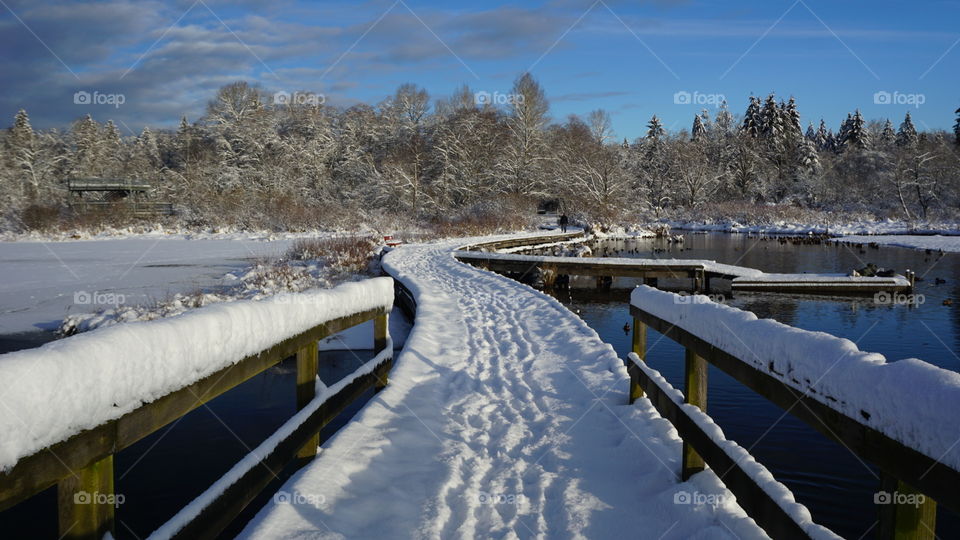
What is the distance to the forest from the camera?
156ft

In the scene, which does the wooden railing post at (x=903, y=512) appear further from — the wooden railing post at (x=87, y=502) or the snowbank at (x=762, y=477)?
the wooden railing post at (x=87, y=502)

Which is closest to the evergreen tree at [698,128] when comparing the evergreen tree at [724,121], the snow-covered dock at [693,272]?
the evergreen tree at [724,121]

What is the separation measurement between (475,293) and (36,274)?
657 inches

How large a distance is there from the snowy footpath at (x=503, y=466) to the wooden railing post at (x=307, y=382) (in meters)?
0.15

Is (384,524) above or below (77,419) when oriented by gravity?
below

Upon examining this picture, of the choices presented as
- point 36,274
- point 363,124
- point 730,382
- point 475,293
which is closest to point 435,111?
point 363,124

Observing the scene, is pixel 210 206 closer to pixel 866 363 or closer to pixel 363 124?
pixel 363 124

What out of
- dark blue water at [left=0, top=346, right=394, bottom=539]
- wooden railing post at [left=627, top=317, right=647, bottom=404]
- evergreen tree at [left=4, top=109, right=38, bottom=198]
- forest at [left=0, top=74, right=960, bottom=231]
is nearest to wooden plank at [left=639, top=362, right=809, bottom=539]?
wooden railing post at [left=627, top=317, right=647, bottom=404]

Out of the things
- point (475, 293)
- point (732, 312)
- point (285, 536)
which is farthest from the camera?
point (475, 293)

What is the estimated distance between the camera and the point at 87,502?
1.96 meters

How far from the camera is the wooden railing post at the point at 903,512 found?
5.86 feet

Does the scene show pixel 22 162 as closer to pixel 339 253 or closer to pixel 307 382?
pixel 339 253

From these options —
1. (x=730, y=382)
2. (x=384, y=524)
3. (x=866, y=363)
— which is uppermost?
(x=866, y=363)

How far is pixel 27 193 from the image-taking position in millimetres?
52281
